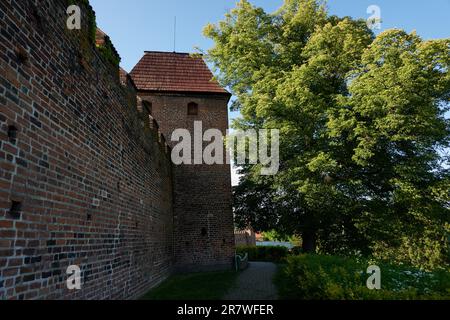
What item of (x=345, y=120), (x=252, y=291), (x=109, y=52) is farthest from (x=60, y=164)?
(x=345, y=120)

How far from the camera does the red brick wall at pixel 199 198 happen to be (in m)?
14.5

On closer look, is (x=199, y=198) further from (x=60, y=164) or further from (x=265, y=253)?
(x=265, y=253)

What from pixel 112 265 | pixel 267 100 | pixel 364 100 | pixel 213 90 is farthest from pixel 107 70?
pixel 213 90

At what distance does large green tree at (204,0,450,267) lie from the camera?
410 inches

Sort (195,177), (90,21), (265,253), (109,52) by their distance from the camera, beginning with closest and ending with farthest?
(90,21), (109,52), (195,177), (265,253)

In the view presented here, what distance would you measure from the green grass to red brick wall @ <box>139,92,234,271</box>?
273 centimetres

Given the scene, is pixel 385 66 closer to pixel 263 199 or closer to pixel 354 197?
pixel 354 197

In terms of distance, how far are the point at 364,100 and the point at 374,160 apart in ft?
8.11

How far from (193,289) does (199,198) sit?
6118 millimetres

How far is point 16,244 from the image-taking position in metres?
3.31

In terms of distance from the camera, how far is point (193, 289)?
9.30 metres

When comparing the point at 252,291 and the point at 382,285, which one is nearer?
the point at 382,285

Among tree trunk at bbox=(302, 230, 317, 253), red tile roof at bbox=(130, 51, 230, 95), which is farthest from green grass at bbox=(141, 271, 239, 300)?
red tile roof at bbox=(130, 51, 230, 95)

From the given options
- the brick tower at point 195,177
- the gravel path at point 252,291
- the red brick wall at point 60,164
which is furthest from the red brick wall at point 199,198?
the red brick wall at point 60,164
